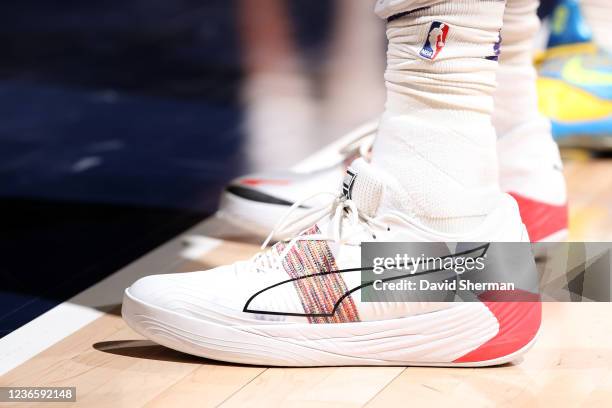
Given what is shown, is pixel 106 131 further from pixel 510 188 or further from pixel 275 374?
pixel 275 374

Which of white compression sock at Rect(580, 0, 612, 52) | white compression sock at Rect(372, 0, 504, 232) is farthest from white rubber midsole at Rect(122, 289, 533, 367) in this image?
white compression sock at Rect(580, 0, 612, 52)

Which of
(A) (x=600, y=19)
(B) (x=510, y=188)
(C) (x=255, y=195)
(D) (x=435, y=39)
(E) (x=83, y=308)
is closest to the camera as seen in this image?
(D) (x=435, y=39)

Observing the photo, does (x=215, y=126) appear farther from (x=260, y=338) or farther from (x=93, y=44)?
(x=260, y=338)

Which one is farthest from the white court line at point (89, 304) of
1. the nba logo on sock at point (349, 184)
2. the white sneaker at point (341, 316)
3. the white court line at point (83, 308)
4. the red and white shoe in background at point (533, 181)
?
the red and white shoe in background at point (533, 181)

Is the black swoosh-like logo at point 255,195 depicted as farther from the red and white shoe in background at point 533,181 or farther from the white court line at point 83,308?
the red and white shoe in background at point 533,181

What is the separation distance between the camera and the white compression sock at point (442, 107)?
118 centimetres

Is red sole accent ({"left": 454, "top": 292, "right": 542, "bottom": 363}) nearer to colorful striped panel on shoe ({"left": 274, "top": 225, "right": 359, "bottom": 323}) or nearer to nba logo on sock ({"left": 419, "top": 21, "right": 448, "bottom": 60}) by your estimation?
colorful striped panel on shoe ({"left": 274, "top": 225, "right": 359, "bottom": 323})

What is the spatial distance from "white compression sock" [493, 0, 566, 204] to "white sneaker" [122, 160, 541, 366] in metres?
0.34

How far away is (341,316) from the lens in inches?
47.9

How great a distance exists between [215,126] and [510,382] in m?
1.38

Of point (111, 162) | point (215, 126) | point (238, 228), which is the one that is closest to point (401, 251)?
point (238, 228)

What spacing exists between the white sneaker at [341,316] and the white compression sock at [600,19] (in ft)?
4.07

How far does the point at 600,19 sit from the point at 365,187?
133 centimetres

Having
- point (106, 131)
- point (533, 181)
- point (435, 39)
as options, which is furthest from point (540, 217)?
point (106, 131)
